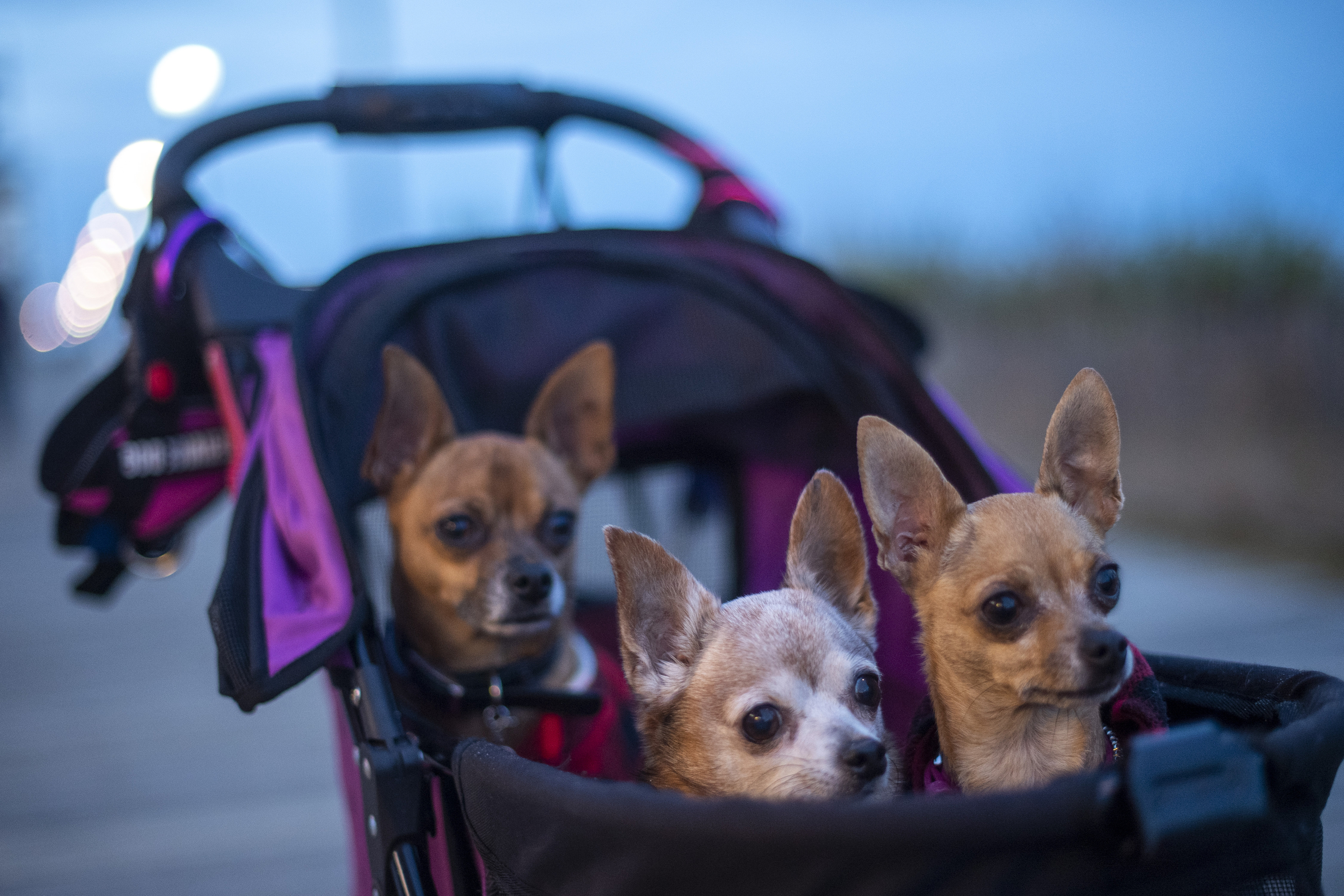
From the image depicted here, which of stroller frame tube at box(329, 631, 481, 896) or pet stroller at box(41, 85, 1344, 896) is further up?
pet stroller at box(41, 85, 1344, 896)

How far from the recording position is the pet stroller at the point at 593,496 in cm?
88

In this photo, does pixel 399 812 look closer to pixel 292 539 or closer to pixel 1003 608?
pixel 292 539

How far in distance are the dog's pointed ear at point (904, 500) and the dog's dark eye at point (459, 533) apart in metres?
0.99

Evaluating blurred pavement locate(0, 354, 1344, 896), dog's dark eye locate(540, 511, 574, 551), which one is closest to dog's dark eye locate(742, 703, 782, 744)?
dog's dark eye locate(540, 511, 574, 551)

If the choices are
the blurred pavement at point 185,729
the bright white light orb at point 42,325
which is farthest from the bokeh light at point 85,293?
the blurred pavement at point 185,729

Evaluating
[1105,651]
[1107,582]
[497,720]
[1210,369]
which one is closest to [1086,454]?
[1107,582]

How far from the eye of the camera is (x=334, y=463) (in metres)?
1.98

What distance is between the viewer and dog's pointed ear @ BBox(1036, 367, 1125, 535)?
1.38m

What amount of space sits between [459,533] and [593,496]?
0.63 meters

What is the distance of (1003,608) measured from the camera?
133cm

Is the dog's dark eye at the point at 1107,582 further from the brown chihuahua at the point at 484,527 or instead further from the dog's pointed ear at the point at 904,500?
the brown chihuahua at the point at 484,527

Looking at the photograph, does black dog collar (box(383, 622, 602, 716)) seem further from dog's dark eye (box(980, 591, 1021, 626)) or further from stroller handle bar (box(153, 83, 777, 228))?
stroller handle bar (box(153, 83, 777, 228))

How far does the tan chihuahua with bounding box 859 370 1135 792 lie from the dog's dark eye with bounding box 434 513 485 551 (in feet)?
3.25

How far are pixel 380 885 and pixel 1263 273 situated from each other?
5933mm
